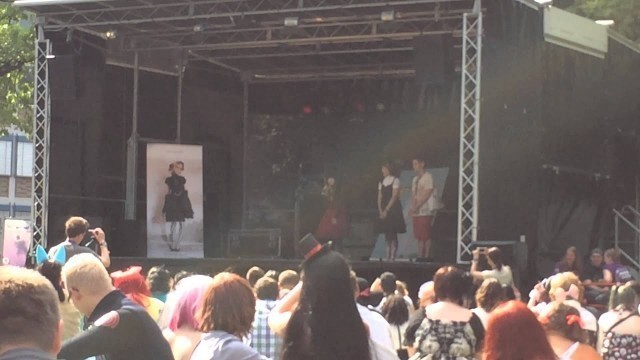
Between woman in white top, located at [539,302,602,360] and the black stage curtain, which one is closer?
woman in white top, located at [539,302,602,360]

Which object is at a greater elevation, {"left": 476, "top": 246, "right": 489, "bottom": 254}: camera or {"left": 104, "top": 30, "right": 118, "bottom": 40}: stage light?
{"left": 104, "top": 30, "right": 118, "bottom": 40}: stage light

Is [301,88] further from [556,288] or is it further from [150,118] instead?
[556,288]

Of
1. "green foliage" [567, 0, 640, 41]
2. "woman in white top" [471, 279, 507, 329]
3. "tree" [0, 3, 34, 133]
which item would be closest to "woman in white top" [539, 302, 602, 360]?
"woman in white top" [471, 279, 507, 329]

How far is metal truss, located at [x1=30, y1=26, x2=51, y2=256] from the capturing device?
14859mm

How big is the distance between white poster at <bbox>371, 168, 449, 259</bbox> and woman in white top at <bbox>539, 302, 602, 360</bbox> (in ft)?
38.3

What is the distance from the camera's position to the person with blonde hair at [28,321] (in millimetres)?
2193

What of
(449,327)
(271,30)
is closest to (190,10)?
(271,30)

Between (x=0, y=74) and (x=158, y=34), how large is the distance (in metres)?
3.89

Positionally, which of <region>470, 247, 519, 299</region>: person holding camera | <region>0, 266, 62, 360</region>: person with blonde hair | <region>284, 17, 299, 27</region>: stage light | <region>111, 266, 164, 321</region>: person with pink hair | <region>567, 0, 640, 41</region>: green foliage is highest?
<region>567, 0, 640, 41</region>: green foliage

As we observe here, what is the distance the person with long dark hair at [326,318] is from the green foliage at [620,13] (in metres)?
17.2

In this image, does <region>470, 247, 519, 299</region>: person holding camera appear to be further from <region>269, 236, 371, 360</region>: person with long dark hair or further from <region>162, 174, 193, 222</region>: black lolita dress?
<region>162, 174, 193, 222</region>: black lolita dress

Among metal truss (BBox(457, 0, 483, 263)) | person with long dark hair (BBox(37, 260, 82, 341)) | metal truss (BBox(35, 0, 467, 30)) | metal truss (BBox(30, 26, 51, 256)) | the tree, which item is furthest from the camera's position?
the tree

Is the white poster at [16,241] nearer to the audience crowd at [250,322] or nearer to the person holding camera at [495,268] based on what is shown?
the person holding camera at [495,268]

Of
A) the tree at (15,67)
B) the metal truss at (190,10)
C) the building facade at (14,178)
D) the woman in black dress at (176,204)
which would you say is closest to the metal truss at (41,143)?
the metal truss at (190,10)
